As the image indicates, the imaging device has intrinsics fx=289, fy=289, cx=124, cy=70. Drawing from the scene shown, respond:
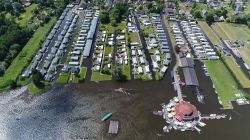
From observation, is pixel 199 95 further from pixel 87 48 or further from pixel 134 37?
pixel 87 48

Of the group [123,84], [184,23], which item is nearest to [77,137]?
[123,84]

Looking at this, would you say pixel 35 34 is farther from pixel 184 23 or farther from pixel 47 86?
pixel 184 23

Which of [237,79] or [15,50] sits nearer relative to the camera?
[237,79]

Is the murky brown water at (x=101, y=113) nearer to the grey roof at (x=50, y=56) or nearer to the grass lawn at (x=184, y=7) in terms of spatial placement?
the grey roof at (x=50, y=56)

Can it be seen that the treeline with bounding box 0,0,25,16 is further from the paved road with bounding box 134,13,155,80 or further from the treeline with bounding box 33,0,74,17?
the paved road with bounding box 134,13,155,80

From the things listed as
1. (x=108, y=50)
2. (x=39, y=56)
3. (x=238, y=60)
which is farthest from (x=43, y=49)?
(x=238, y=60)
